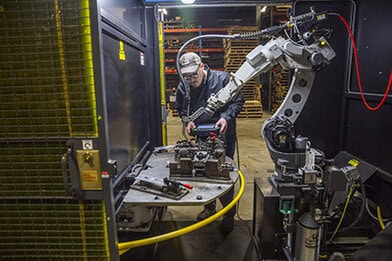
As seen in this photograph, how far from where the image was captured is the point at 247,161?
4.70 metres

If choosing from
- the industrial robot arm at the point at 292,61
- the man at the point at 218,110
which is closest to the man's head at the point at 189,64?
the man at the point at 218,110

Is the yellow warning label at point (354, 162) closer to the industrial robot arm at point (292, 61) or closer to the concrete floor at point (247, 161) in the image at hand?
the concrete floor at point (247, 161)

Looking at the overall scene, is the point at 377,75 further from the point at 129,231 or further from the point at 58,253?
the point at 58,253

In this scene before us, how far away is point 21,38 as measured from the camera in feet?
3.48

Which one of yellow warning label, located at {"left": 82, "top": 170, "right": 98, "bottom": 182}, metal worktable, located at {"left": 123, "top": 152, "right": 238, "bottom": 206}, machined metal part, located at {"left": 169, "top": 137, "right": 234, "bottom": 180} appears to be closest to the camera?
yellow warning label, located at {"left": 82, "top": 170, "right": 98, "bottom": 182}

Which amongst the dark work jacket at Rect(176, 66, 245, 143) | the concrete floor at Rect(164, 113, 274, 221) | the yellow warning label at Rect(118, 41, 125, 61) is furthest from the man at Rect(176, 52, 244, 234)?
the yellow warning label at Rect(118, 41, 125, 61)

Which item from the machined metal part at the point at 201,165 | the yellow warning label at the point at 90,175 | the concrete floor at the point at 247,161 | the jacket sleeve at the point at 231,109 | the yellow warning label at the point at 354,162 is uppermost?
the jacket sleeve at the point at 231,109

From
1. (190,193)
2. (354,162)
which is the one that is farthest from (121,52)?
(354,162)

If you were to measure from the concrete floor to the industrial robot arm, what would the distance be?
0.75m

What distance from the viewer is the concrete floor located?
9.79 ft

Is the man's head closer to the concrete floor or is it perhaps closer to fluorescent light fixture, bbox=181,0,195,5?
fluorescent light fixture, bbox=181,0,195,5

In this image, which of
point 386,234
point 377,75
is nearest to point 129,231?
point 386,234

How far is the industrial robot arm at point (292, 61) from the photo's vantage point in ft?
6.02

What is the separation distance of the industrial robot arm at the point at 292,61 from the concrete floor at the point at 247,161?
749mm
